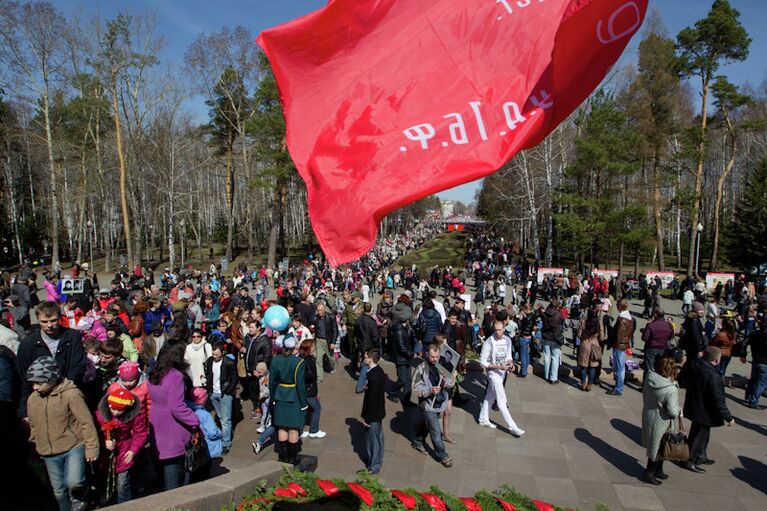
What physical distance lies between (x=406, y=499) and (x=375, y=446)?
63.6 inches

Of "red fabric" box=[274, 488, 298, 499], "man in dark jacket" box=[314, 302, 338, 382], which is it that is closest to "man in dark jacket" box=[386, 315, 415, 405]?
"man in dark jacket" box=[314, 302, 338, 382]

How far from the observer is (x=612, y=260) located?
49406mm

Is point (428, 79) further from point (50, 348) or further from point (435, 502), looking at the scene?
point (50, 348)

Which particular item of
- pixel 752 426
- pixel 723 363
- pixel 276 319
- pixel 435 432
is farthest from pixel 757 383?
pixel 276 319

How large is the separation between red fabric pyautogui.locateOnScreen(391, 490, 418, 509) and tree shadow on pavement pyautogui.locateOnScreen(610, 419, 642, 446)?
4268 millimetres

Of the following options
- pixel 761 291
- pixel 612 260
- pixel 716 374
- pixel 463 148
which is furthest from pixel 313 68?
pixel 612 260

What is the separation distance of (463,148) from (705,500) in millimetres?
5083

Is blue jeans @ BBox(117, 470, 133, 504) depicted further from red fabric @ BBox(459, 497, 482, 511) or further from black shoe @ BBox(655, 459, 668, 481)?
black shoe @ BBox(655, 459, 668, 481)

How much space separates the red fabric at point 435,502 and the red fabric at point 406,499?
0.45ft

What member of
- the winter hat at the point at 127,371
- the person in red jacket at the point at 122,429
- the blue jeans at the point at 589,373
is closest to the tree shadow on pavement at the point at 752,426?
the blue jeans at the point at 589,373

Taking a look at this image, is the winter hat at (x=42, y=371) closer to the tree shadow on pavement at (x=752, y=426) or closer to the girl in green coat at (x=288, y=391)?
the girl in green coat at (x=288, y=391)

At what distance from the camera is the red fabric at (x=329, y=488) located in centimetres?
457

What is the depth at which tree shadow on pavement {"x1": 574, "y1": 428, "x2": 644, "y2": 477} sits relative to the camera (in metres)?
6.32

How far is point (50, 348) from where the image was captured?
5.30 meters
